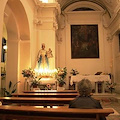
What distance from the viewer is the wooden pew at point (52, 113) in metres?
2.07

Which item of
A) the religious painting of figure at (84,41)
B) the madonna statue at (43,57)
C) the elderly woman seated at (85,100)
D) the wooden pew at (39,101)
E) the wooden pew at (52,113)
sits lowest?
the wooden pew at (39,101)

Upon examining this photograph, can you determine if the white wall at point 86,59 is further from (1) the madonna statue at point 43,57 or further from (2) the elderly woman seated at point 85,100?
(2) the elderly woman seated at point 85,100

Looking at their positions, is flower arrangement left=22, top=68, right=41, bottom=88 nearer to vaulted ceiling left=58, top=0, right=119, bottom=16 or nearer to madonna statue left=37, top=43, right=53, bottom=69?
madonna statue left=37, top=43, right=53, bottom=69

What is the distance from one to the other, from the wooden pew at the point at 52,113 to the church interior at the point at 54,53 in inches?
0.5

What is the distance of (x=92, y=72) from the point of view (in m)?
13.4

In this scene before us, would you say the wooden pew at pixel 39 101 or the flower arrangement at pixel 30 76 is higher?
the flower arrangement at pixel 30 76

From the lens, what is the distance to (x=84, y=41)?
13.8 meters

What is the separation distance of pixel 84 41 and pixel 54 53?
4412 mm

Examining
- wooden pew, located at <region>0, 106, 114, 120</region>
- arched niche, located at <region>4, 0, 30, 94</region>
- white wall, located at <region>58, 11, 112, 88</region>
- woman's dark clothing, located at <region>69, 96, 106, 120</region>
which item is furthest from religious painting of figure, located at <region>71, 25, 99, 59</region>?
wooden pew, located at <region>0, 106, 114, 120</region>

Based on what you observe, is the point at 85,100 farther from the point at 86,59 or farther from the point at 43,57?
the point at 86,59

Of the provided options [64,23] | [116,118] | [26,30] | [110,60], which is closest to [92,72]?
[110,60]

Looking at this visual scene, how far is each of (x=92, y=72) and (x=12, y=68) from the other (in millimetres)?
6866

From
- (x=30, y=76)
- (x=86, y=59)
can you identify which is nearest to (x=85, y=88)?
(x=30, y=76)

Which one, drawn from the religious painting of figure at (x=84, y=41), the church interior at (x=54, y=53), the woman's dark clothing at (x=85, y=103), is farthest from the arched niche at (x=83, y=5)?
the woman's dark clothing at (x=85, y=103)
